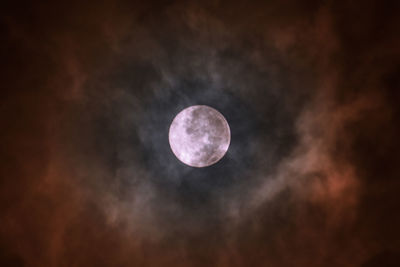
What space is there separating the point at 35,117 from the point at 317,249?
1268cm

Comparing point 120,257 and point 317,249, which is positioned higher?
point 120,257

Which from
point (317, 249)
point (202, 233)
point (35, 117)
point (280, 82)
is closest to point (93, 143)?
point (35, 117)

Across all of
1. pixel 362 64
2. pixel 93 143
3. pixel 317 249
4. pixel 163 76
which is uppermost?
pixel 163 76

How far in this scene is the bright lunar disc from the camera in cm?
1530

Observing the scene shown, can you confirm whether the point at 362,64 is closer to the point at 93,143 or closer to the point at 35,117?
the point at 93,143

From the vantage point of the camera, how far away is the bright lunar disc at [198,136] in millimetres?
15305

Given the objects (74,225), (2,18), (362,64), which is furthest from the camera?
(74,225)

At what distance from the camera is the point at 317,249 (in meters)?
14.4

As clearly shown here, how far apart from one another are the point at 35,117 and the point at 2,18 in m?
3.77

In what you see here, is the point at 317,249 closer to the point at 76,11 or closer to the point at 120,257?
the point at 120,257

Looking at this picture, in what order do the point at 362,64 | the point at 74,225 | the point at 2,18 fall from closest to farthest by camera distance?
the point at 2,18 < the point at 362,64 < the point at 74,225

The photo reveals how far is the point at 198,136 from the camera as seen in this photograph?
1545cm

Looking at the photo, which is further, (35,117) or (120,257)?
(120,257)

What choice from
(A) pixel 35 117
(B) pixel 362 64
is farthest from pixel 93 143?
(B) pixel 362 64
